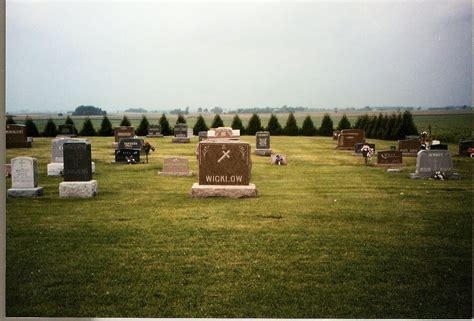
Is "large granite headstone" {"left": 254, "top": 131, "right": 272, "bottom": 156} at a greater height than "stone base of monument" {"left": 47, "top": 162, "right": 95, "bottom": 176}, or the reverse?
"large granite headstone" {"left": 254, "top": 131, "right": 272, "bottom": 156}

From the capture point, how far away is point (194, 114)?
24.0 ft

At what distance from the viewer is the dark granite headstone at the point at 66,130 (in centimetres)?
720

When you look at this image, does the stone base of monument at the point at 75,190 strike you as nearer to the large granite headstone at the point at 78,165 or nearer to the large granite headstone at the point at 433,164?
the large granite headstone at the point at 78,165

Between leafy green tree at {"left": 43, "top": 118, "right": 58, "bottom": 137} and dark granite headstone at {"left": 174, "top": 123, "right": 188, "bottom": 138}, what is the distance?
1746 mm

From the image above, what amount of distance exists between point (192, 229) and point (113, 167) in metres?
3.37

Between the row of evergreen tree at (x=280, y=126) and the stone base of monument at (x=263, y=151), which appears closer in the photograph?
the row of evergreen tree at (x=280, y=126)

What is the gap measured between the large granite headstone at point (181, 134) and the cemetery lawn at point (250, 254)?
3.63 ft

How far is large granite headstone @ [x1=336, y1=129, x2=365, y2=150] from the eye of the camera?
25.4 feet

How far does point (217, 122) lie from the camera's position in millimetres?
7664

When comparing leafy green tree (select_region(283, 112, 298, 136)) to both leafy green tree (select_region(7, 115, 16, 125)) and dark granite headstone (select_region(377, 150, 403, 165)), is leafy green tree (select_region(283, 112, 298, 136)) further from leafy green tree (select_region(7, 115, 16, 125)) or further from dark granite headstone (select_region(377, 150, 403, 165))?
leafy green tree (select_region(7, 115, 16, 125))

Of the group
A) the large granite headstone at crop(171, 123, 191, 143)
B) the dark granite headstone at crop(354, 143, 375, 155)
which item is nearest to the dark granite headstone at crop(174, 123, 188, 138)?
the large granite headstone at crop(171, 123, 191, 143)

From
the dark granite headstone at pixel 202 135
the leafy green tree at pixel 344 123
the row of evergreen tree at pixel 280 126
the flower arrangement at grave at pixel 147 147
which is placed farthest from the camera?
the flower arrangement at grave at pixel 147 147

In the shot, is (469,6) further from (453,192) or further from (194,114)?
(194,114)

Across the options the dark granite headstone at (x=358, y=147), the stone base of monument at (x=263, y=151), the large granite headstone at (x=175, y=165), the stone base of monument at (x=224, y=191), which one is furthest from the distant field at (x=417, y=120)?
the stone base of monument at (x=263, y=151)
